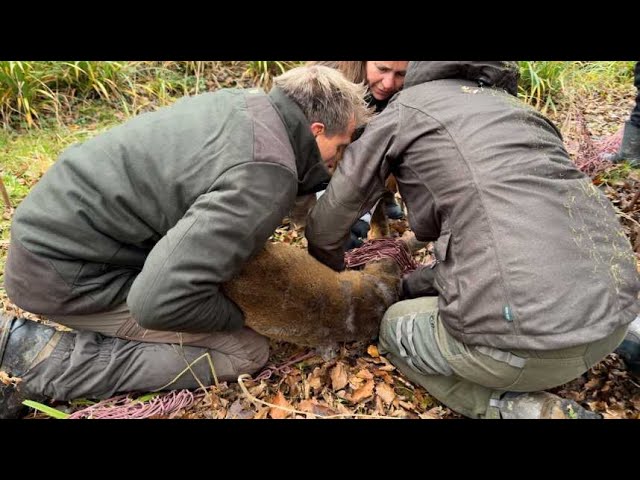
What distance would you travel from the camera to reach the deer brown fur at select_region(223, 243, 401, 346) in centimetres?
243

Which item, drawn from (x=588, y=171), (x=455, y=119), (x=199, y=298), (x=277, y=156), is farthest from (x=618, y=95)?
(x=199, y=298)

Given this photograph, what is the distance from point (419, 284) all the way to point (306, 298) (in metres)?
0.79

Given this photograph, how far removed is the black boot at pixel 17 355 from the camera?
2486 mm

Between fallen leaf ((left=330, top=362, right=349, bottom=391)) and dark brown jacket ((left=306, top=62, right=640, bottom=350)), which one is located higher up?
dark brown jacket ((left=306, top=62, right=640, bottom=350))

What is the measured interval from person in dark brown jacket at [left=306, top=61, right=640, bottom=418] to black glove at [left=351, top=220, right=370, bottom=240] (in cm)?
93

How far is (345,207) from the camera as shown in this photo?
2.49 meters

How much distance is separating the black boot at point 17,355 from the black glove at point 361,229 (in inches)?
82.5

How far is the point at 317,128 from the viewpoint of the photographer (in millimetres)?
2422

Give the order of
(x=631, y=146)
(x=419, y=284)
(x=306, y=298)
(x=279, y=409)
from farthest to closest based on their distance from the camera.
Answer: (x=631, y=146), (x=419, y=284), (x=279, y=409), (x=306, y=298)

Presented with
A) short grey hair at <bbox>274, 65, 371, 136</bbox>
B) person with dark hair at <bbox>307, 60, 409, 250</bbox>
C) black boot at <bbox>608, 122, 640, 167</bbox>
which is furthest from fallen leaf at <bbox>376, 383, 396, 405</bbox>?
black boot at <bbox>608, 122, 640, 167</bbox>

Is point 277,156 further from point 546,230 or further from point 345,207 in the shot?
point 546,230

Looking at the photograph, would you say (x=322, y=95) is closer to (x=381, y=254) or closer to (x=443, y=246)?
(x=443, y=246)

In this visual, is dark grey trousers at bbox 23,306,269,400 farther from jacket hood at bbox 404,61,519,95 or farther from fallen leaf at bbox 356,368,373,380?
jacket hood at bbox 404,61,519,95

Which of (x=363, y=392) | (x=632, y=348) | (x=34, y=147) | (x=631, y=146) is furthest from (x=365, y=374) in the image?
(x=34, y=147)
